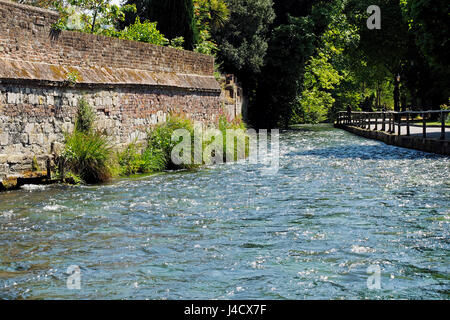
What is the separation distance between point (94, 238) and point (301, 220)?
2.97m

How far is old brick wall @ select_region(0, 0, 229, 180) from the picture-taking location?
10.9m

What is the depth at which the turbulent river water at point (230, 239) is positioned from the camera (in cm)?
554

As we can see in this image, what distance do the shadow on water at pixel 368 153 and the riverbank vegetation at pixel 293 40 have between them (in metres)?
4.09

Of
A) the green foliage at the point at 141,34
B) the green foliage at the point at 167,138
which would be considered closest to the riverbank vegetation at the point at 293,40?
the green foliage at the point at 141,34

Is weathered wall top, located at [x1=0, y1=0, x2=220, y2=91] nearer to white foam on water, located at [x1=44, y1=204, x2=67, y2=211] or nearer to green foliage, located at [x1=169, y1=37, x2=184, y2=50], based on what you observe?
white foam on water, located at [x1=44, y1=204, x2=67, y2=211]

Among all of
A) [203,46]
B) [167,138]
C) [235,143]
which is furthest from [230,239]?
[203,46]

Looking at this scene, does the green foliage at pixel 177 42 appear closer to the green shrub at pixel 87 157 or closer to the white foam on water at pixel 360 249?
the green shrub at pixel 87 157

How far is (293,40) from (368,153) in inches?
663

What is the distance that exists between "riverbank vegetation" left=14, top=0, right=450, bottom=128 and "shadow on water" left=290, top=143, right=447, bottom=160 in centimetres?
409

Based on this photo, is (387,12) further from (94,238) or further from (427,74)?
(94,238)

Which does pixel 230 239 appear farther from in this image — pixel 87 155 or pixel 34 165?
pixel 87 155

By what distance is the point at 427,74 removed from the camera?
41.0m

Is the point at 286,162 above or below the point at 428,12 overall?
below
